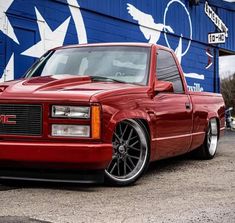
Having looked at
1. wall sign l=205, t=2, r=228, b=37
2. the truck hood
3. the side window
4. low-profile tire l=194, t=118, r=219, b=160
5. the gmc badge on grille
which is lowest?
low-profile tire l=194, t=118, r=219, b=160

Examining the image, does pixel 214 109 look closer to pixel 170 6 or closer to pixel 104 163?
pixel 104 163

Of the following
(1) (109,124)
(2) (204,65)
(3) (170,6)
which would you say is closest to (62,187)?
(1) (109,124)

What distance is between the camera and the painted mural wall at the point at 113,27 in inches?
413

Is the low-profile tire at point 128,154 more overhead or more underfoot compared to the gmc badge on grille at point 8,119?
more underfoot

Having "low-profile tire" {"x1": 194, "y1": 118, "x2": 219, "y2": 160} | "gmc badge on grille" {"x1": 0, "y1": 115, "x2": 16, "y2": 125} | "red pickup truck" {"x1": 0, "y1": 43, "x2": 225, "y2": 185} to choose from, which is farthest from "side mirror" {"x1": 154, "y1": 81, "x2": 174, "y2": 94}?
"low-profile tire" {"x1": 194, "y1": 118, "x2": 219, "y2": 160}

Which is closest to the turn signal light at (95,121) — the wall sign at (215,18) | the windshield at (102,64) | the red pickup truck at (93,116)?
the red pickup truck at (93,116)

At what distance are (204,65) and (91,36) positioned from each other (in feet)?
25.7

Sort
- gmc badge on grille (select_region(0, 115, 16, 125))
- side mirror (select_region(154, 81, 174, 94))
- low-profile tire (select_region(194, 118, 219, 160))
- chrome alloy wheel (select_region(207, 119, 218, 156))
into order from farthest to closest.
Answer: chrome alloy wheel (select_region(207, 119, 218, 156))
low-profile tire (select_region(194, 118, 219, 160))
side mirror (select_region(154, 81, 174, 94))
gmc badge on grille (select_region(0, 115, 16, 125))

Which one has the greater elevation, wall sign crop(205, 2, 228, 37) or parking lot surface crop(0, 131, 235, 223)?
wall sign crop(205, 2, 228, 37)

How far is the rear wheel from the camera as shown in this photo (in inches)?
291

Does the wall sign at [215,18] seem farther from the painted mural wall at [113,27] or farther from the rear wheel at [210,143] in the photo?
the rear wheel at [210,143]

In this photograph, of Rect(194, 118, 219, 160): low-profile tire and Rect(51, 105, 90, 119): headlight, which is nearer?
Rect(51, 105, 90, 119): headlight

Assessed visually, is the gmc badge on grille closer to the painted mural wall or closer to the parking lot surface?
the parking lot surface

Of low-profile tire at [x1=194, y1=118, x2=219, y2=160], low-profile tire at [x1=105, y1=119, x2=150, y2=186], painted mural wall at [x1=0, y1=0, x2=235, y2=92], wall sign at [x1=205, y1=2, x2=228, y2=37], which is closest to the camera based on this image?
low-profile tire at [x1=105, y1=119, x2=150, y2=186]
